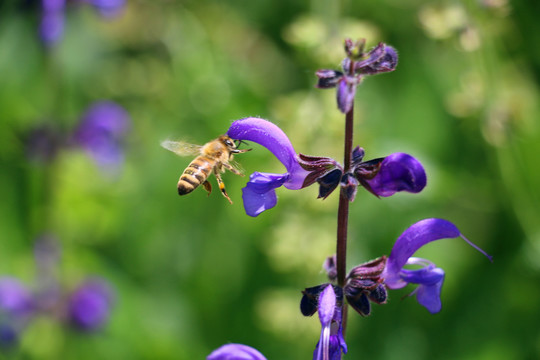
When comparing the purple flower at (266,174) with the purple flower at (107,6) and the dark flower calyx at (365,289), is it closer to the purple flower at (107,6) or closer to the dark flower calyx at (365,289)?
the dark flower calyx at (365,289)

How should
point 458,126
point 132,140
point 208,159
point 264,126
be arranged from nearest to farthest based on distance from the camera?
point 264,126 → point 208,159 → point 458,126 → point 132,140

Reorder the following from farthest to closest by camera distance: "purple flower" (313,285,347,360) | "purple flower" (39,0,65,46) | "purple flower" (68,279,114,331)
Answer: "purple flower" (68,279,114,331)
"purple flower" (39,0,65,46)
"purple flower" (313,285,347,360)

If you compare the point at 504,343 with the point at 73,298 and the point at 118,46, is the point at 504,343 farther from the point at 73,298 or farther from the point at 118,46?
the point at 118,46

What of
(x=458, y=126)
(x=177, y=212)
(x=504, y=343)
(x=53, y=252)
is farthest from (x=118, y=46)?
(x=504, y=343)

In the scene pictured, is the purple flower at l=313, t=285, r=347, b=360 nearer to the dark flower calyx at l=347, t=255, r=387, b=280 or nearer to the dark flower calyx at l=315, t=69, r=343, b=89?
the dark flower calyx at l=347, t=255, r=387, b=280

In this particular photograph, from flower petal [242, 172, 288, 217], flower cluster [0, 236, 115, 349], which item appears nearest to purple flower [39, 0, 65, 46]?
flower cluster [0, 236, 115, 349]

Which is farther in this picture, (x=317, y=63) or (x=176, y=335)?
(x=176, y=335)

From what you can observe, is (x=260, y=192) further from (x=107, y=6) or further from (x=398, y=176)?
(x=107, y=6)
